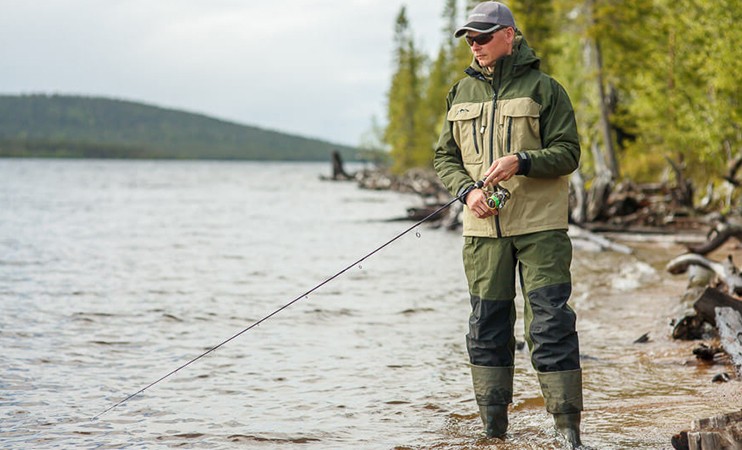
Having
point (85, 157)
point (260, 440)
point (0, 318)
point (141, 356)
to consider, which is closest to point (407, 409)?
point (260, 440)

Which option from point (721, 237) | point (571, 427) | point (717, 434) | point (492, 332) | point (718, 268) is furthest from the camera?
point (721, 237)

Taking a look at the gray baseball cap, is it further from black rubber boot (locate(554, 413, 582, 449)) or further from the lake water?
black rubber boot (locate(554, 413, 582, 449))

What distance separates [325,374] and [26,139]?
201 m

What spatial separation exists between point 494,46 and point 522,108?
40 cm

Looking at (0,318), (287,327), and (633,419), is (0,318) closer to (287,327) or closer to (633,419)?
(287,327)

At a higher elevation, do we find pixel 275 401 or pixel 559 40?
pixel 559 40

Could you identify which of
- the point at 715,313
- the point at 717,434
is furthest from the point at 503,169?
the point at 715,313

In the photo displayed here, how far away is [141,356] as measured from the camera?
8.08m

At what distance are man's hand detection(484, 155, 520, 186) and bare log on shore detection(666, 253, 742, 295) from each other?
193 inches

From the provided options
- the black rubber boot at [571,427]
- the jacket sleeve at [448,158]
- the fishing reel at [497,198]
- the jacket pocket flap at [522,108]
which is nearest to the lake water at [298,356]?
the black rubber boot at [571,427]

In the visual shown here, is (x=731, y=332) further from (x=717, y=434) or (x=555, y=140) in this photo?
(x=717, y=434)

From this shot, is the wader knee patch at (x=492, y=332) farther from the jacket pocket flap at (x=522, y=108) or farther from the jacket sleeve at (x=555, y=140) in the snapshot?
the jacket pocket flap at (x=522, y=108)

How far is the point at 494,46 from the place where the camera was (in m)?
4.78

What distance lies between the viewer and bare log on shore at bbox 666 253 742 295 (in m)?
8.59
